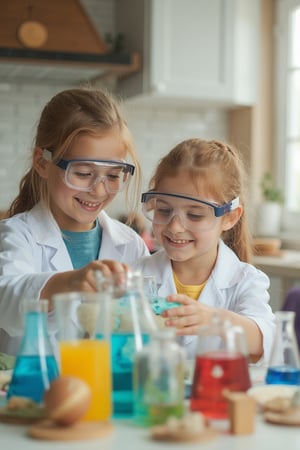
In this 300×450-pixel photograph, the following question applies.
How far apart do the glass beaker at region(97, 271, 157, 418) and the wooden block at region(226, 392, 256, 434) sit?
18 cm

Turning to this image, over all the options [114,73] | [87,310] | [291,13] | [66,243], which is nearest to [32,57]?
[114,73]

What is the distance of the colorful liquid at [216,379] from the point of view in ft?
4.02

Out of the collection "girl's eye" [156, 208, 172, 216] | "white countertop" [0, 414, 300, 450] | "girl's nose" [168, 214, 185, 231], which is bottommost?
"white countertop" [0, 414, 300, 450]

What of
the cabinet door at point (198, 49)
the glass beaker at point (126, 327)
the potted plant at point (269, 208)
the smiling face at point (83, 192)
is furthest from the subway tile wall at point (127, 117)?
the glass beaker at point (126, 327)

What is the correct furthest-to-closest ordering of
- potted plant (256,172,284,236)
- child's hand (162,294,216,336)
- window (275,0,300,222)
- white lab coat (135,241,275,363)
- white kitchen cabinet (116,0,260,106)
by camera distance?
1. window (275,0,300,222)
2. potted plant (256,172,284,236)
3. white kitchen cabinet (116,0,260,106)
4. white lab coat (135,241,275,363)
5. child's hand (162,294,216,336)

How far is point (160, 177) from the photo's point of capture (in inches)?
86.0

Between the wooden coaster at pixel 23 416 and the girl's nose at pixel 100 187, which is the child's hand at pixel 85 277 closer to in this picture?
the wooden coaster at pixel 23 416

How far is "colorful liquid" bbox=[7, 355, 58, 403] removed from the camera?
127 cm

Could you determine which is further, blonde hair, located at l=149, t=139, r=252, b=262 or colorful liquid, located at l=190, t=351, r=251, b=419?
blonde hair, located at l=149, t=139, r=252, b=262

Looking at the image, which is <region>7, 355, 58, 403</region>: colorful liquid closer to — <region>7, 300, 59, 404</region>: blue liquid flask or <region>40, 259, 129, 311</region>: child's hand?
<region>7, 300, 59, 404</region>: blue liquid flask

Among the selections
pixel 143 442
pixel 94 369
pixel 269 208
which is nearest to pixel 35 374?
pixel 94 369

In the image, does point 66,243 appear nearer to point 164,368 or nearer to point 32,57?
point 164,368

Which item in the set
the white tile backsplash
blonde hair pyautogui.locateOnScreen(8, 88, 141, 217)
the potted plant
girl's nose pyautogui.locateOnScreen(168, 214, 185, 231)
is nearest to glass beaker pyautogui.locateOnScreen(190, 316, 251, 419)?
girl's nose pyautogui.locateOnScreen(168, 214, 185, 231)

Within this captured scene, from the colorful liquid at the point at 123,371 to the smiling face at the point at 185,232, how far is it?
0.74 m
